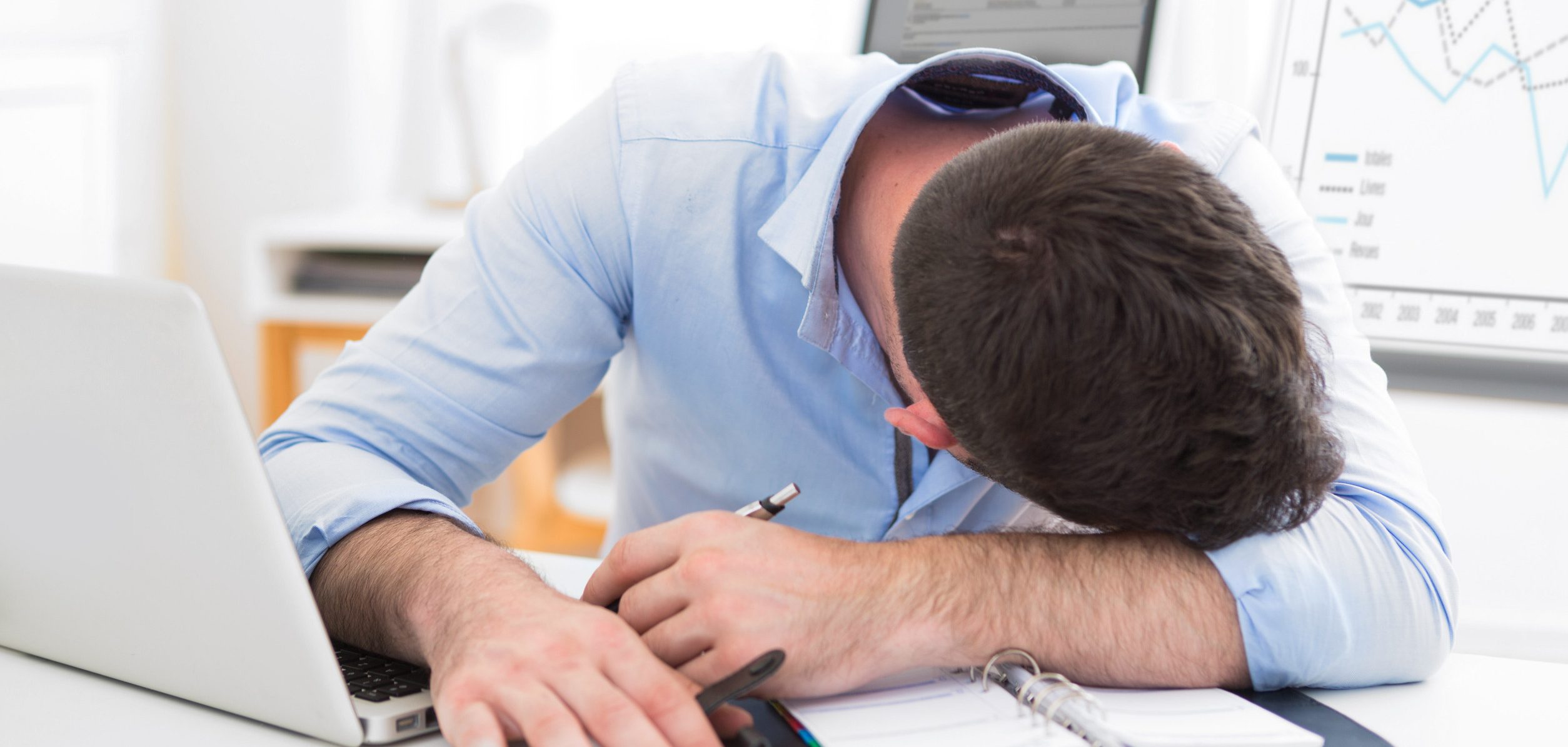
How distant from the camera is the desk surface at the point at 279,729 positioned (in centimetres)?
60

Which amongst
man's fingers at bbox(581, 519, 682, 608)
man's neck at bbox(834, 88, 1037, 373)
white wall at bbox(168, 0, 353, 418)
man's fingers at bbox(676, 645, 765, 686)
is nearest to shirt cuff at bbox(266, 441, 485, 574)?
man's fingers at bbox(581, 519, 682, 608)

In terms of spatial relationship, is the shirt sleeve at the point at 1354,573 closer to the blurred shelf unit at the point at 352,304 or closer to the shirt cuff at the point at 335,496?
the shirt cuff at the point at 335,496

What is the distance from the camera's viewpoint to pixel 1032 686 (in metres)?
0.62

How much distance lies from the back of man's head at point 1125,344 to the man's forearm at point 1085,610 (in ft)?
0.10

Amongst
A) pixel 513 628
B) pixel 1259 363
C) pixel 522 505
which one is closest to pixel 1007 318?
pixel 1259 363

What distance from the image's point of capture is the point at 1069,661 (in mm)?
654

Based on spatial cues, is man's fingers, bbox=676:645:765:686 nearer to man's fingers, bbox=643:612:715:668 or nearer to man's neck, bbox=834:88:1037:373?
man's fingers, bbox=643:612:715:668

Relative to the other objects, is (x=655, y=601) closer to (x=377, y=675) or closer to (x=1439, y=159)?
(x=377, y=675)

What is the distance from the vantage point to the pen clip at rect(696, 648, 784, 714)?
1.84 feet

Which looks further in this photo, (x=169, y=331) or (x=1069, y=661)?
(x=1069, y=661)

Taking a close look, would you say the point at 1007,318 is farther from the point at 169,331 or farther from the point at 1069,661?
the point at 169,331

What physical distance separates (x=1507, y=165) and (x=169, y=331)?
1.53 metres

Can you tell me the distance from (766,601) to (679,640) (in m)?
0.05

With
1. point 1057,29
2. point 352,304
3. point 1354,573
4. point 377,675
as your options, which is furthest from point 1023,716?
point 352,304
